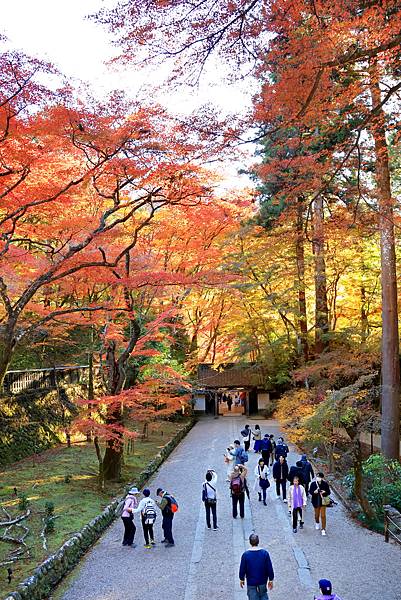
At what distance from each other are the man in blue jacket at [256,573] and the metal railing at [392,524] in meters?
3.97

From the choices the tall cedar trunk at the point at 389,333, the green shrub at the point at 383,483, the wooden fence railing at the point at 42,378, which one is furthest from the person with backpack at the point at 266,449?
the wooden fence railing at the point at 42,378

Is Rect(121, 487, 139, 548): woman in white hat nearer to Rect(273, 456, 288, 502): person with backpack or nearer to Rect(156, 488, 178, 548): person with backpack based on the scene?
Rect(156, 488, 178, 548): person with backpack

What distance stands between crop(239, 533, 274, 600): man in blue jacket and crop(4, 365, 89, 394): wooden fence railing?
1233 centimetres

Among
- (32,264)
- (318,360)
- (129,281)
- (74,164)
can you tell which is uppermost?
(74,164)

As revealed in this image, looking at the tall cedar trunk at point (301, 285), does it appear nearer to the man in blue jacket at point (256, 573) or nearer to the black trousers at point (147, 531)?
the black trousers at point (147, 531)

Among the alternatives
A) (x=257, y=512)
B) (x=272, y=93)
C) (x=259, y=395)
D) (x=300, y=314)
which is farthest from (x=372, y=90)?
(x=259, y=395)

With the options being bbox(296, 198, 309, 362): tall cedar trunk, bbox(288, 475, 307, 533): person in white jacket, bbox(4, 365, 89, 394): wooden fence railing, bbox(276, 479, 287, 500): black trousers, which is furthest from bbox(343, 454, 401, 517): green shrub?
bbox(296, 198, 309, 362): tall cedar trunk

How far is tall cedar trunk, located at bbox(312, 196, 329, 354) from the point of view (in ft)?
66.0

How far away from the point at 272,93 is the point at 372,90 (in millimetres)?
4791

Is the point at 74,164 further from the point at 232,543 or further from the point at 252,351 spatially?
the point at 252,351

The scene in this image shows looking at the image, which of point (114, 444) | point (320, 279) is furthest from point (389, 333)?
point (114, 444)

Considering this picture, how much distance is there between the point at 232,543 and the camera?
9.44 meters

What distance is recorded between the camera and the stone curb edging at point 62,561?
7.06 meters

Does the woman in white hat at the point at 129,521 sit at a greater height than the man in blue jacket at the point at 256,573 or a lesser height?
lesser
